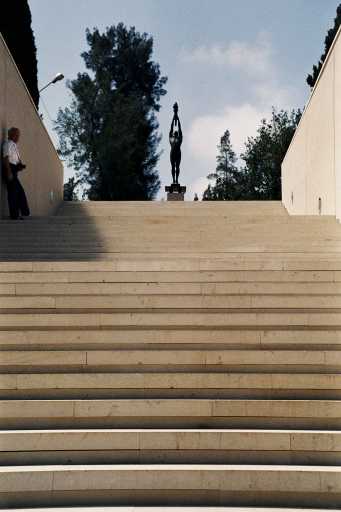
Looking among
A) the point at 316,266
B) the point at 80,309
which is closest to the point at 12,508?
the point at 80,309

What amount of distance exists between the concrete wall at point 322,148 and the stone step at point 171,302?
4625 mm

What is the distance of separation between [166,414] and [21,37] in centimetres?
1909

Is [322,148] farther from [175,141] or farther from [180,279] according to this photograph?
[175,141]

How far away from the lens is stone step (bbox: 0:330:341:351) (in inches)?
193

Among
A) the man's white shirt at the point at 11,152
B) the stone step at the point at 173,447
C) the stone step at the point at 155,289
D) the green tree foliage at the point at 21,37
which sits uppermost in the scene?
the green tree foliage at the point at 21,37

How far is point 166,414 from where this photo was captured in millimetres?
4336

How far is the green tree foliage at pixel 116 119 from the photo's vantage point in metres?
34.7

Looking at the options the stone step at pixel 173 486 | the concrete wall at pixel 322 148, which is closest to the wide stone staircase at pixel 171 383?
the stone step at pixel 173 486

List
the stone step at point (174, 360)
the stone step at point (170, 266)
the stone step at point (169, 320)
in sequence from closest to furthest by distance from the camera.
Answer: the stone step at point (174, 360) → the stone step at point (169, 320) → the stone step at point (170, 266)

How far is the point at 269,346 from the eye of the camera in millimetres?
4891

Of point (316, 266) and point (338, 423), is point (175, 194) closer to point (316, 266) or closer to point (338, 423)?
point (316, 266)

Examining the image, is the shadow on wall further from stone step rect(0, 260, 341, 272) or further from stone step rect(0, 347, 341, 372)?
stone step rect(0, 347, 341, 372)

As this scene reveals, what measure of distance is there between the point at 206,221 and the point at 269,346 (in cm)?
555

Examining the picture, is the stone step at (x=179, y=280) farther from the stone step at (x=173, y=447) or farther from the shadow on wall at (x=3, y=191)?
the shadow on wall at (x=3, y=191)
